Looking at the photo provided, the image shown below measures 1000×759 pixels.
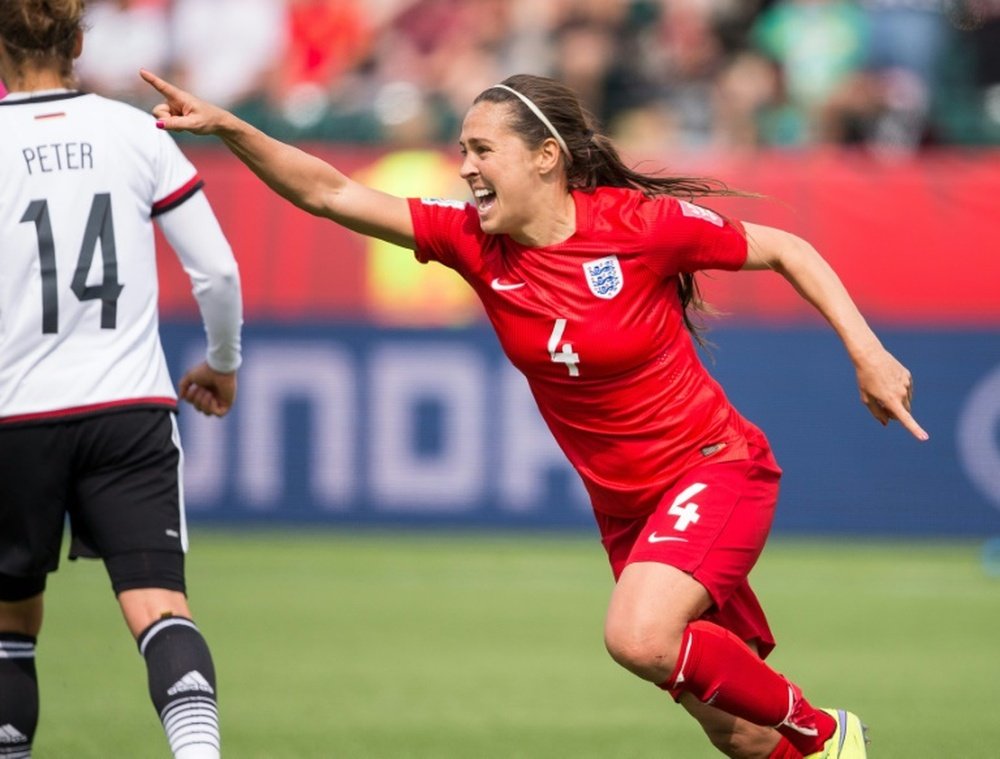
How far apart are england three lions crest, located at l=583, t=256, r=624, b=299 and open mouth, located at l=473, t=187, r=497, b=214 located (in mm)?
339

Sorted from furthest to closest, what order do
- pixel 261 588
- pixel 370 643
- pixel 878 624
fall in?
pixel 261 588 < pixel 878 624 < pixel 370 643

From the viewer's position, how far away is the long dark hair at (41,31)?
447 cm

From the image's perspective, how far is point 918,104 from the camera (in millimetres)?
12938

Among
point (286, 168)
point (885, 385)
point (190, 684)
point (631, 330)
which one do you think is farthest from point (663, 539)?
point (286, 168)

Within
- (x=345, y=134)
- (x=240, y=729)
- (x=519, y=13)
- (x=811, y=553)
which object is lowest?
(x=811, y=553)

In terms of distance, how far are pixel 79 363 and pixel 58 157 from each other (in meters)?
0.55

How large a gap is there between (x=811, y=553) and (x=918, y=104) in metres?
3.76

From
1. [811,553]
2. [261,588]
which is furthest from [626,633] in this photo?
[811,553]

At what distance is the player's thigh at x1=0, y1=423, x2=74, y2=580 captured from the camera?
14.7 ft

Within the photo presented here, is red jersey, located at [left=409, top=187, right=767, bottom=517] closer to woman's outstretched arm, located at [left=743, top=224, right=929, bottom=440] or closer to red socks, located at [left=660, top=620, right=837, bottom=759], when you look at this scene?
woman's outstretched arm, located at [left=743, top=224, right=929, bottom=440]

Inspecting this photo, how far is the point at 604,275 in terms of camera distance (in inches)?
198

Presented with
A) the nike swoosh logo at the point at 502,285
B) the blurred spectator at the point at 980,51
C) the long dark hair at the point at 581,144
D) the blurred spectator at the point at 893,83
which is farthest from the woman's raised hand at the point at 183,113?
the blurred spectator at the point at 980,51

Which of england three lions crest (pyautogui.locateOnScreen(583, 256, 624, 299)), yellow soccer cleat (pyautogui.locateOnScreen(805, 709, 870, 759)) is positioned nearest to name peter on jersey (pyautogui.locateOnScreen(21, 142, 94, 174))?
england three lions crest (pyautogui.locateOnScreen(583, 256, 624, 299))

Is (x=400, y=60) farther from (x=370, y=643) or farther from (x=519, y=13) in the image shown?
(x=370, y=643)
